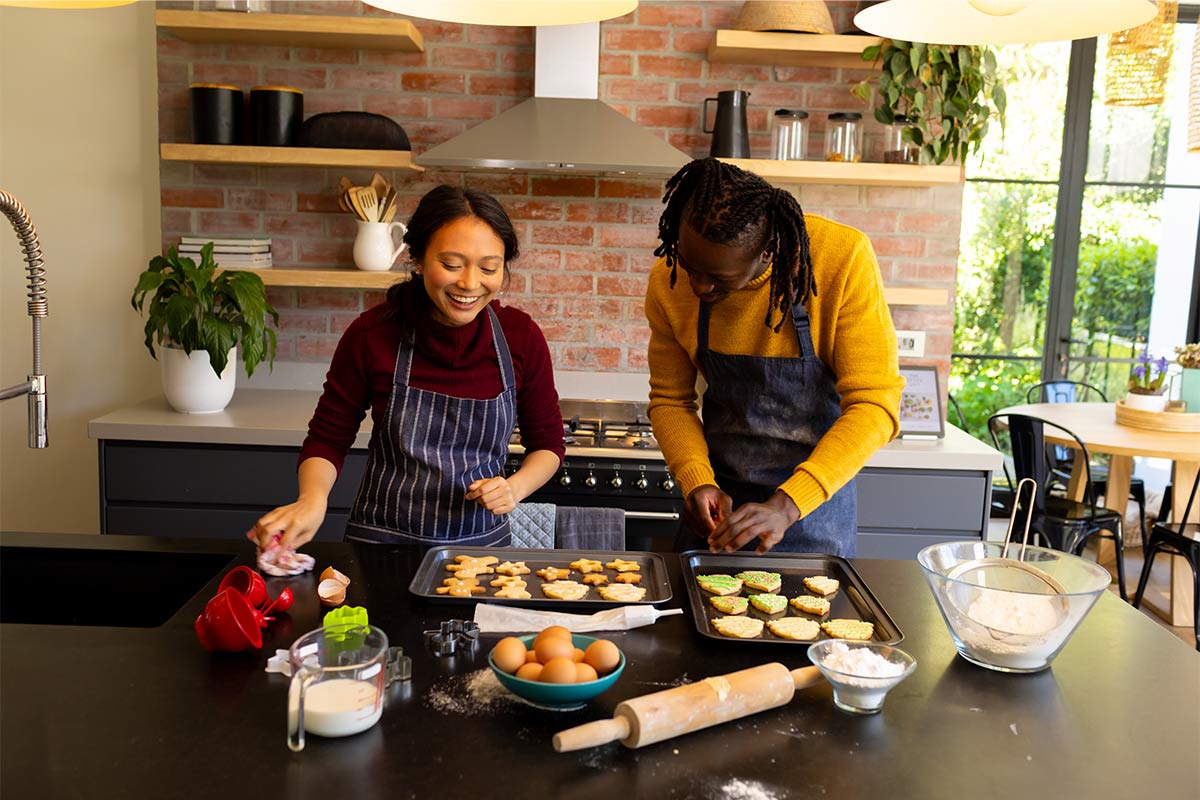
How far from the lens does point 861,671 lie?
1188mm

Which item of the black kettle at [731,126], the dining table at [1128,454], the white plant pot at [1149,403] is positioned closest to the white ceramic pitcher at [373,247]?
the black kettle at [731,126]

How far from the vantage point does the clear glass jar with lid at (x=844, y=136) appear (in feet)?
10.5

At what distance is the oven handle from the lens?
115 inches

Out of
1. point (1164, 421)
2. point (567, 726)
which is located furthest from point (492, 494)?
point (1164, 421)

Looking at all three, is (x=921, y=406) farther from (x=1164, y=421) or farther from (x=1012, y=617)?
(x=1012, y=617)

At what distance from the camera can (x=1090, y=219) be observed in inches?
188

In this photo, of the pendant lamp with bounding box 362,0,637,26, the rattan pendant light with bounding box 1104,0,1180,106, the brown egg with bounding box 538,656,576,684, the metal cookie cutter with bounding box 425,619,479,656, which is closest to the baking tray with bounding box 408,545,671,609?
the metal cookie cutter with bounding box 425,619,479,656

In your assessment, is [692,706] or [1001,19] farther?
[1001,19]

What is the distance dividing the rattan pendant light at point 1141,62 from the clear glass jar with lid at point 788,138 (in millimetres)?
1538

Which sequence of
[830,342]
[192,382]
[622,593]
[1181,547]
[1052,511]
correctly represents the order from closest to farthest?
[622,593] < [830,342] < [192,382] < [1181,547] < [1052,511]

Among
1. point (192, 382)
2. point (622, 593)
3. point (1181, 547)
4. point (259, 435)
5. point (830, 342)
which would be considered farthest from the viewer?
point (1181, 547)

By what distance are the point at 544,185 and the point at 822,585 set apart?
7.08 ft

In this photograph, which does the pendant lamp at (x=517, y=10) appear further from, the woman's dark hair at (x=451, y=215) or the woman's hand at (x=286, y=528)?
Answer: the woman's hand at (x=286, y=528)

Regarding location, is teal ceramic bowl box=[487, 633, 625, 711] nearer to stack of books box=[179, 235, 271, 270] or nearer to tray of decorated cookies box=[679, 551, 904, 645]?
tray of decorated cookies box=[679, 551, 904, 645]
